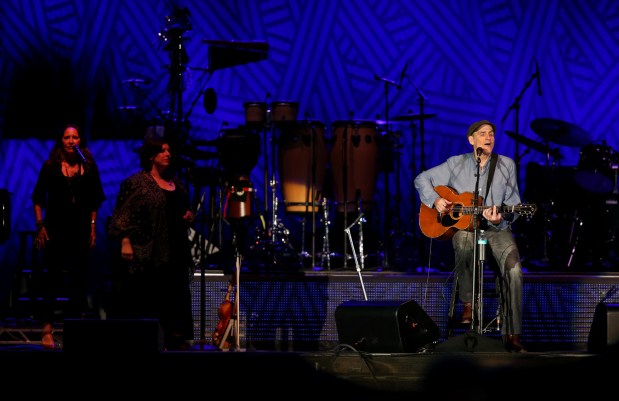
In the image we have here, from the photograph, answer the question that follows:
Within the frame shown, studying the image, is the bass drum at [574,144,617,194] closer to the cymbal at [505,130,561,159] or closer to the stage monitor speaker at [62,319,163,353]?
the cymbal at [505,130,561,159]

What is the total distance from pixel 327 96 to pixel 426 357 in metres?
7.51

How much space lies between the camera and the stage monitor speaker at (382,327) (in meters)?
5.63

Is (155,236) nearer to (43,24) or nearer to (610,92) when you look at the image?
(43,24)

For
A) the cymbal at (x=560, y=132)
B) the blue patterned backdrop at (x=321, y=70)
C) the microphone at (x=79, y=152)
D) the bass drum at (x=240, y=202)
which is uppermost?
the blue patterned backdrop at (x=321, y=70)

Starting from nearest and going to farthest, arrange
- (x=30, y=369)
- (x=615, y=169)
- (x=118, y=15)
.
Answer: (x=30, y=369) < (x=615, y=169) < (x=118, y=15)

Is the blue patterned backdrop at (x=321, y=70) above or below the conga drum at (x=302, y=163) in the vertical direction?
above

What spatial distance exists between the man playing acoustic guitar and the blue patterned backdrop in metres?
4.90

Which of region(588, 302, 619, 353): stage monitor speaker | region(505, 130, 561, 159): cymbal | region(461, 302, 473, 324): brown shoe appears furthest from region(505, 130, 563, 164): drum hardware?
region(588, 302, 619, 353): stage monitor speaker

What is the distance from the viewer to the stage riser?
26.5 ft

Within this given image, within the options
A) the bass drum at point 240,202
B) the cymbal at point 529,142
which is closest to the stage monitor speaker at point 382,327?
the bass drum at point 240,202

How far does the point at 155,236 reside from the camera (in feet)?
22.3

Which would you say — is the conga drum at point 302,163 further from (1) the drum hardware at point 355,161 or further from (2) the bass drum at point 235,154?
(2) the bass drum at point 235,154

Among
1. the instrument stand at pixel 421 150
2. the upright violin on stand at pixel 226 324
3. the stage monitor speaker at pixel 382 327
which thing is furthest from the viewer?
the instrument stand at pixel 421 150

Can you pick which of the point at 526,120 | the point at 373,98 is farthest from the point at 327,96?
the point at 526,120
